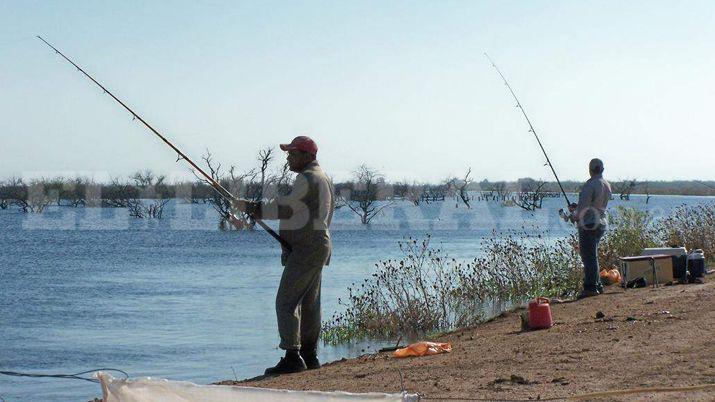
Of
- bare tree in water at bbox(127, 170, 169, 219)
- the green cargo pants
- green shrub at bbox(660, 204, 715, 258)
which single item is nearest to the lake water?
the green cargo pants

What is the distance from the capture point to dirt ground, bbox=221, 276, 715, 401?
6828mm

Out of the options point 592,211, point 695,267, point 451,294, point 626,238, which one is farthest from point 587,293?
point 626,238

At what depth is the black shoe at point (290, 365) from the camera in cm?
880

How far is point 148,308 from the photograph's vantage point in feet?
62.2

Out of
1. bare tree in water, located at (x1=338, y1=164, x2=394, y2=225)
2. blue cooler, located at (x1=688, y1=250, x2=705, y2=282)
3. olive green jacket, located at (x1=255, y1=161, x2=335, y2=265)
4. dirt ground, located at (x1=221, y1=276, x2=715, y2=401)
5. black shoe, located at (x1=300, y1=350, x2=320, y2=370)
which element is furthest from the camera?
bare tree in water, located at (x1=338, y1=164, x2=394, y2=225)

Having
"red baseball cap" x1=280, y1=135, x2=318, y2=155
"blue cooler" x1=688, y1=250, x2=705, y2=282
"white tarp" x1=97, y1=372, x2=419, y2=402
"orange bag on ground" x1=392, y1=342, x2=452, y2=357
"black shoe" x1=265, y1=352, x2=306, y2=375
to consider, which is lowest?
"black shoe" x1=265, y1=352, x2=306, y2=375

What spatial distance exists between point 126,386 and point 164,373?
6.86 metres

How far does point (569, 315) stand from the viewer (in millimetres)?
11453

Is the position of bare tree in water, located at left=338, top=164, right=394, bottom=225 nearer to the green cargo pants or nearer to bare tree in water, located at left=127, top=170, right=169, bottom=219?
bare tree in water, located at left=127, top=170, right=169, bottom=219

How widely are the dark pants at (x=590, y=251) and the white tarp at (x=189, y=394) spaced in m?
8.43

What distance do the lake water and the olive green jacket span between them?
117 inches

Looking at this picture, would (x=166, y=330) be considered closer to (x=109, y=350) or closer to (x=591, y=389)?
(x=109, y=350)

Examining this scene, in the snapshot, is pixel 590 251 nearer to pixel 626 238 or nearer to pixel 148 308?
pixel 626 238

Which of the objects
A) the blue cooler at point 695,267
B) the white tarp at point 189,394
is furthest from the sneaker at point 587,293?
the white tarp at point 189,394
